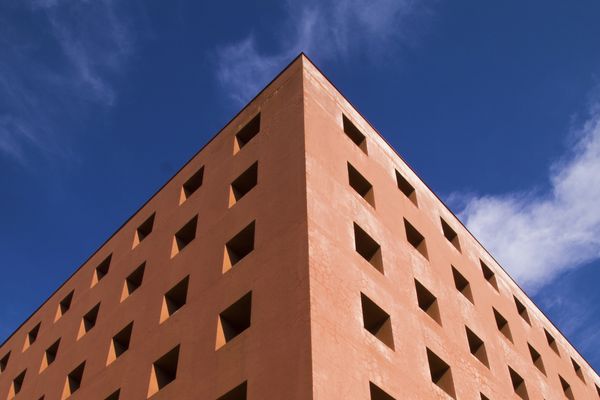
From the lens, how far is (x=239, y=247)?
23688mm

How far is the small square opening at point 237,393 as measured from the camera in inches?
709

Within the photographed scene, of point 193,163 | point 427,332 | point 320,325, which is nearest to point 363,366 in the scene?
point 320,325

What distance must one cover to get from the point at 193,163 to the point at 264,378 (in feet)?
50.5

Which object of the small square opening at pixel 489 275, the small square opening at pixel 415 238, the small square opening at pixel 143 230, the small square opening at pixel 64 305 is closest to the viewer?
the small square opening at pixel 415 238

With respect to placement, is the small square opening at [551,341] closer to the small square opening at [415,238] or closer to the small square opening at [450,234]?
the small square opening at [450,234]

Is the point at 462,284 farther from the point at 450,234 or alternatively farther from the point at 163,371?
the point at 163,371

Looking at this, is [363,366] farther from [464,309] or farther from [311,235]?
[464,309]

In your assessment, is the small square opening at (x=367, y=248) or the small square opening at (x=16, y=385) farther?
the small square opening at (x=16, y=385)

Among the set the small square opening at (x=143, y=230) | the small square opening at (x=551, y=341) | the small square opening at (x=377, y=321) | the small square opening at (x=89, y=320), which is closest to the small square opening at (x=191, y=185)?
the small square opening at (x=143, y=230)

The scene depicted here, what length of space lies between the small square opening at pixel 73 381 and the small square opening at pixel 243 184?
9736 millimetres

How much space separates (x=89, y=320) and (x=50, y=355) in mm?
3467

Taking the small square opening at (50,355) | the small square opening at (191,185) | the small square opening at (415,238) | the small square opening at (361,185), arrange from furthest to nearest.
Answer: the small square opening at (50,355) < the small square opening at (191,185) < the small square opening at (415,238) < the small square opening at (361,185)

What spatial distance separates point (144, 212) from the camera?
32.3 metres

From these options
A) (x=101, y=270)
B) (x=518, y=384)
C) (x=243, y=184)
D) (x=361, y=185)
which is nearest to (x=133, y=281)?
(x=101, y=270)
